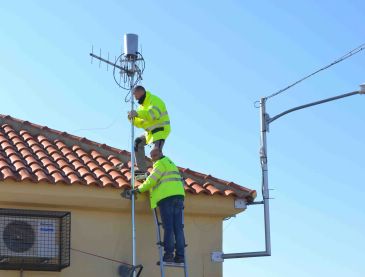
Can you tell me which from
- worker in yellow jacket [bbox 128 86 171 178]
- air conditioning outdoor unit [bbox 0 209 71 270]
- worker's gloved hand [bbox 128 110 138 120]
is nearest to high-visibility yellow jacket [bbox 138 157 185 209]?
worker in yellow jacket [bbox 128 86 171 178]

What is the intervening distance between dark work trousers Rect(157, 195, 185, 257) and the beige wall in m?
0.64

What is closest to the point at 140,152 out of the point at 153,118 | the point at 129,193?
the point at 153,118

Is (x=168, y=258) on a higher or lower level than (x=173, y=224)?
lower

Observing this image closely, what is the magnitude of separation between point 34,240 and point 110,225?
1432mm

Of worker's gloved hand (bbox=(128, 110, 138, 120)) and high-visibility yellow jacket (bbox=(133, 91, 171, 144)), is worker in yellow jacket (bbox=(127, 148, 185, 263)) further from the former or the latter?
worker's gloved hand (bbox=(128, 110, 138, 120))

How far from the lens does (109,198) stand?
1398 cm

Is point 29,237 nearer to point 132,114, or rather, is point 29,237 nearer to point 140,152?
point 140,152

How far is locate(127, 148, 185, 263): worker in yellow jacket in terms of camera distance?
13.8 m

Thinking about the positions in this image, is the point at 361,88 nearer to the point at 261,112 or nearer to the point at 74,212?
the point at 261,112

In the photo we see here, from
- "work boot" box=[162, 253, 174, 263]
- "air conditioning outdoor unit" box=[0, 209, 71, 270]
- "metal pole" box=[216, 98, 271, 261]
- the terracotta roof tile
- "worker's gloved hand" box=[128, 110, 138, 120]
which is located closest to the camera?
"air conditioning outdoor unit" box=[0, 209, 71, 270]

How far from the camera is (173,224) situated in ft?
45.6

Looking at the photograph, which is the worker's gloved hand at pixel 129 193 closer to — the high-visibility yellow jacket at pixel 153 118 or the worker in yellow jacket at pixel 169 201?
the worker in yellow jacket at pixel 169 201

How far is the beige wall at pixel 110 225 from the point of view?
1359 centimetres

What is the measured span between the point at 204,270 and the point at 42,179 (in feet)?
11.3
